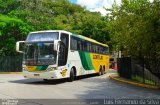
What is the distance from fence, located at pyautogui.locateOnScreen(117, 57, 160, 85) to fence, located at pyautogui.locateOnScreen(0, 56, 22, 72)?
17.1 m

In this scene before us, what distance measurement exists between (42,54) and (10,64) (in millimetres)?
20116

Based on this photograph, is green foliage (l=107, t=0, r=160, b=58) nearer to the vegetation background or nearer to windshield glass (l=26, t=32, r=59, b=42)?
the vegetation background

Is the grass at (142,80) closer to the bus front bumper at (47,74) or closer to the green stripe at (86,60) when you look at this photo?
the green stripe at (86,60)

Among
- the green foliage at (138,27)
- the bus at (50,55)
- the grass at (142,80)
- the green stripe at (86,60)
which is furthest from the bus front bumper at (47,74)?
the grass at (142,80)

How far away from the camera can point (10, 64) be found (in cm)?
3919

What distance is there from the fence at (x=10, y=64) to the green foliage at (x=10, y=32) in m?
0.83

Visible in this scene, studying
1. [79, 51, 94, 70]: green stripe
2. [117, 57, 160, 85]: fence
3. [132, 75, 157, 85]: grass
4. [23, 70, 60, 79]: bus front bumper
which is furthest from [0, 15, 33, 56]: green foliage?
[132, 75, 157, 85]: grass

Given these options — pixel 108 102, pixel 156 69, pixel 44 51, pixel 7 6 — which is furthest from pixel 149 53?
pixel 7 6

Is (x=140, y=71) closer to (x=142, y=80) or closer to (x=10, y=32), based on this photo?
(x=142, y=80)

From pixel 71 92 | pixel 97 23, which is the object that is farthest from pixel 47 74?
pixel 97 23

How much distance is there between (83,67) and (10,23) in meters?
15.2

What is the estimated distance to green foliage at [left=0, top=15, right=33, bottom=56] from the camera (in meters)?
37.4

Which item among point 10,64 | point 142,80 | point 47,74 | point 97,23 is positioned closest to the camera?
point 47,74

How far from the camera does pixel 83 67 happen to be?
25.2m
